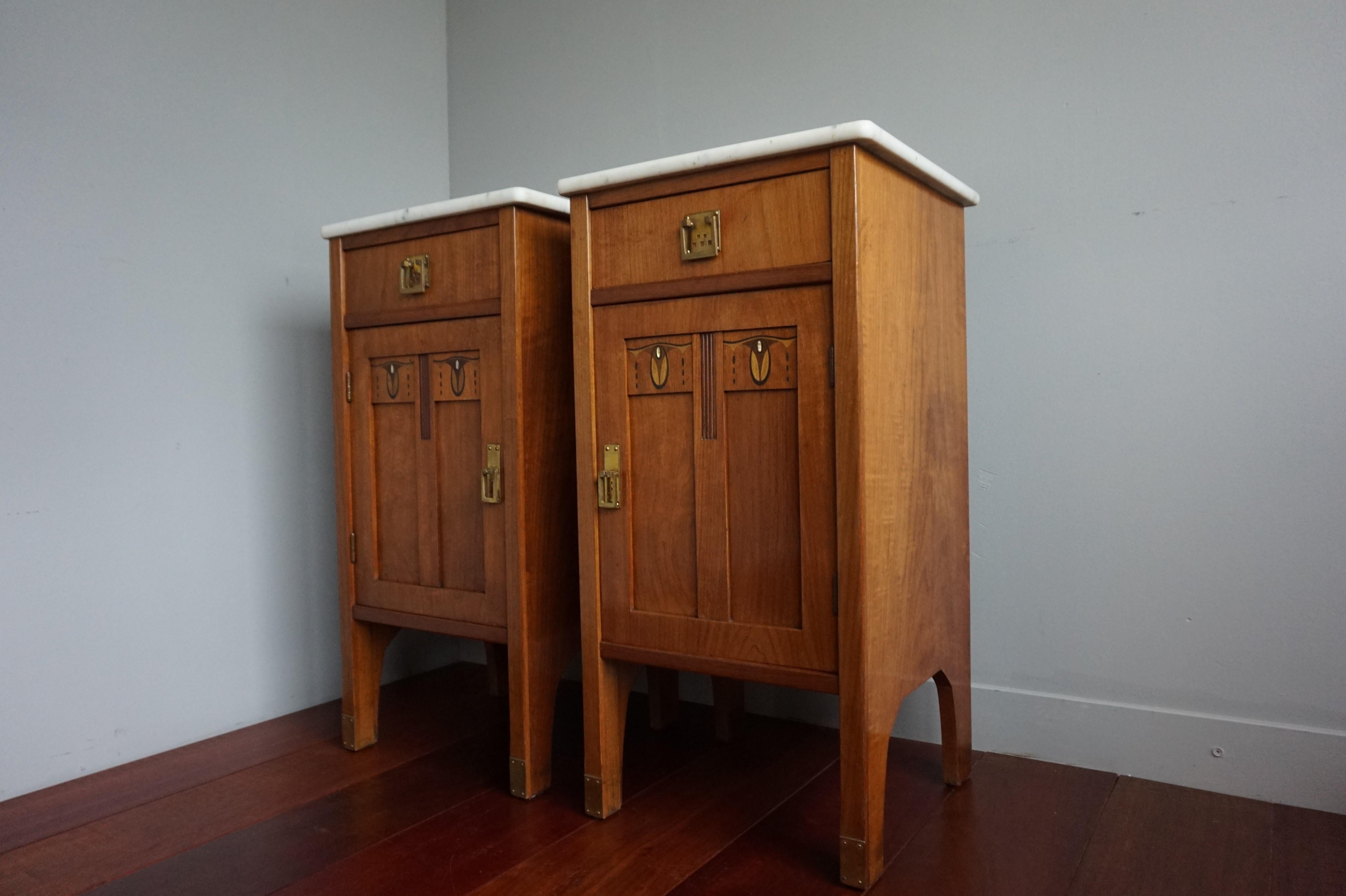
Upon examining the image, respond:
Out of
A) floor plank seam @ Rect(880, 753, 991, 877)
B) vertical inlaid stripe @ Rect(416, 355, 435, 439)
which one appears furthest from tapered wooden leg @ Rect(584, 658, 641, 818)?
vertical inlaid stripe @ Rect(416, 355, 435, 439)

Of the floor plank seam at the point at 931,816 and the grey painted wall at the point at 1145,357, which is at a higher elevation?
the grey painted wall at the point at 1145,357

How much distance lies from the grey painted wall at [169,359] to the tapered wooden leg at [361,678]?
1.16 ft

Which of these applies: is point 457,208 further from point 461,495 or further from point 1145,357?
point 1145,357

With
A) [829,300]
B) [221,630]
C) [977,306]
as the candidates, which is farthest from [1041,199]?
[221,630]

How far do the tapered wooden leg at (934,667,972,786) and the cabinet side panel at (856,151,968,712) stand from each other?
49 millimetres

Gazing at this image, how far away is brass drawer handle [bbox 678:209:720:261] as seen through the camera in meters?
1.44

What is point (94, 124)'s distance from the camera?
186 cm

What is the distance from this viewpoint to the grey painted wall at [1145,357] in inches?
61.2

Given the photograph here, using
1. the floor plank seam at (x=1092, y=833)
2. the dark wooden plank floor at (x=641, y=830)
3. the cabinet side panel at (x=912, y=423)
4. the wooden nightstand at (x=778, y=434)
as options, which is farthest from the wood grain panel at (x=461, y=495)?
the floor plank seam at (x=1092, y=833)

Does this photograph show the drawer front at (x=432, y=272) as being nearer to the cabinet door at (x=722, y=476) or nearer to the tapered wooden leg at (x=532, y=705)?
the cabinet door at (x=722, y=476)

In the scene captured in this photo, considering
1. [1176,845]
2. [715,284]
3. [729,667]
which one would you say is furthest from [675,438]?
[1176,845]

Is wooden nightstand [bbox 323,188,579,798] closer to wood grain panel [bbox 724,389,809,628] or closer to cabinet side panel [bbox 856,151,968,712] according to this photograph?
wood grain panel [bbox 724,389,809,628]

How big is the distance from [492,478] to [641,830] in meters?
0.66

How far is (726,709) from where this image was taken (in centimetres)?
195
